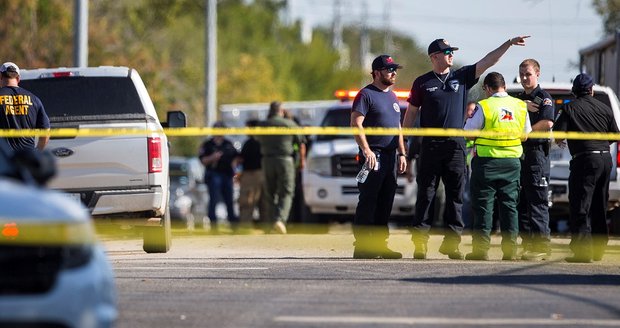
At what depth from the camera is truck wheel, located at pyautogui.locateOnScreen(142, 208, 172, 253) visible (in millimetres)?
15469

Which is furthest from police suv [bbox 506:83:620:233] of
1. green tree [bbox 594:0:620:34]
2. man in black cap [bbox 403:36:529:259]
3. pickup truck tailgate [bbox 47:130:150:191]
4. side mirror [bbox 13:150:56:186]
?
green tree [bbox 594:0:620:34]

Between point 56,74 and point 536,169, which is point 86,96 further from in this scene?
point 536,169

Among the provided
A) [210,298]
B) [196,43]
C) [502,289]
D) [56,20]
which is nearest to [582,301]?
[502,289]

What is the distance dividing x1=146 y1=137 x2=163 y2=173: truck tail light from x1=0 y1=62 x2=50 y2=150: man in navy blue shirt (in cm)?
104

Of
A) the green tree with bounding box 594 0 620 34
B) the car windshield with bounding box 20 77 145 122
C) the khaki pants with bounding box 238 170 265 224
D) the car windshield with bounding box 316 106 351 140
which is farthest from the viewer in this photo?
the green tree with bounding box 594 0 620 34

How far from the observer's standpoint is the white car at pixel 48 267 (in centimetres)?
671

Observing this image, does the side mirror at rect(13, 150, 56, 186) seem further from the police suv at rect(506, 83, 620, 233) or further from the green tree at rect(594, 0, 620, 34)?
the green tree at rect(594, 0, 620, 34)

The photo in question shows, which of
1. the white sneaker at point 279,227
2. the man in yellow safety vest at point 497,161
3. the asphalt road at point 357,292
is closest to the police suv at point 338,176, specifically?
the white sneaker at point 279,227

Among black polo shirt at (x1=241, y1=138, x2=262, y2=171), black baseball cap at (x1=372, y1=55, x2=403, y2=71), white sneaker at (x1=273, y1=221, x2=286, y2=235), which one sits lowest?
white sneaker at (x1=273, y1=221, x2=286, y2=235)

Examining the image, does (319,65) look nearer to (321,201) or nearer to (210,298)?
(321,201)

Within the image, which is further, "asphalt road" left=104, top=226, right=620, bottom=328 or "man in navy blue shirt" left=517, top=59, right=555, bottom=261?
"man in navy blue shirt" left=517, top=59, right=555, bottom=261

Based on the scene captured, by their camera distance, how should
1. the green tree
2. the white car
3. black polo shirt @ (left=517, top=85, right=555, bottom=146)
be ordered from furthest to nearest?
1. the green tree
2. black polo shirt @ (left=517, top=85, right=555, bottom=146)
3. the white car

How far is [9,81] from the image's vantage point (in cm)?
1429

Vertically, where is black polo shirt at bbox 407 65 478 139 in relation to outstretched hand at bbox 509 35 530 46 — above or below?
below
